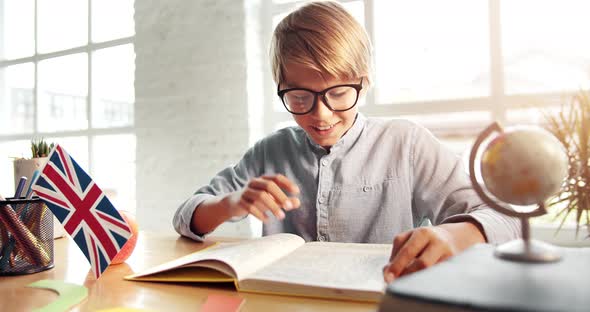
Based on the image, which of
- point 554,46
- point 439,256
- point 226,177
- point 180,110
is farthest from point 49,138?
point 439,256

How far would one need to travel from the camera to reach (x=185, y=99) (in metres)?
2.64

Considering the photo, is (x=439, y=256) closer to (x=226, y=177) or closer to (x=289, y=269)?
(x=289, y=269)

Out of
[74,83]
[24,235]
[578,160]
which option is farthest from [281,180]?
[74,83]

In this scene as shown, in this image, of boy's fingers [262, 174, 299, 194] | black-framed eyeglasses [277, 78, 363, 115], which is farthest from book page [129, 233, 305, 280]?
A: black-framed eyeglasses [277, 78, 363, 115]

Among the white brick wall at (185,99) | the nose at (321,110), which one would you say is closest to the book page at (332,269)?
the nose at (321,110)

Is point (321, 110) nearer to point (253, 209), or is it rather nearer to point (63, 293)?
point (253, 209)

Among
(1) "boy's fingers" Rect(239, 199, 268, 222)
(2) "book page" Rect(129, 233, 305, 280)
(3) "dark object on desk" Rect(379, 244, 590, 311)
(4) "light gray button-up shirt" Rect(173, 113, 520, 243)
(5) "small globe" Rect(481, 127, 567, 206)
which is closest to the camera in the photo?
(3) "dark object on desk" Rect(379, 244, 590, 311)

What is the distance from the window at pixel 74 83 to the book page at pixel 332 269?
7.92ft

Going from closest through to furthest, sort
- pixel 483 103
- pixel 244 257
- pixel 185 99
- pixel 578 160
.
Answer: pixel 244 257 → pixel 578 160 → pixel 483 103 → pixel 185 99

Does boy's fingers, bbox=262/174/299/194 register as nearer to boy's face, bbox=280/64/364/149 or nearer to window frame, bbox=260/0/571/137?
boy's face, bbox=280/64/364/149

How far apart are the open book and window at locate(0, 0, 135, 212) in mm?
2367

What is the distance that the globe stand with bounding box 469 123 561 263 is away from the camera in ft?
1.19

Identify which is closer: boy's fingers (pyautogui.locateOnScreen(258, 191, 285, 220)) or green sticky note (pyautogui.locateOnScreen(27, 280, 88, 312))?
green sticky note (pyautogui.locateOnScreen(27, 280, 88, 312))

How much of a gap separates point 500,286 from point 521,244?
94 millimetres
